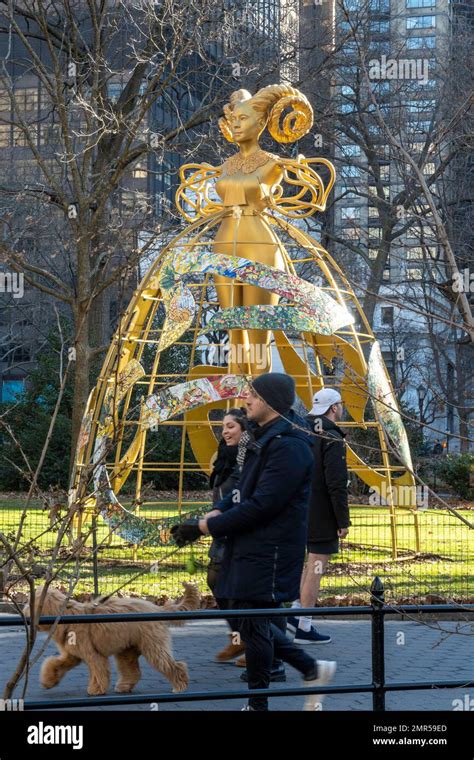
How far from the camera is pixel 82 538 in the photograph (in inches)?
161

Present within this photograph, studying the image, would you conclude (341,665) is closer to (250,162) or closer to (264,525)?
(264,525)

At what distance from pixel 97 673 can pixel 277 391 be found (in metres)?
2.11

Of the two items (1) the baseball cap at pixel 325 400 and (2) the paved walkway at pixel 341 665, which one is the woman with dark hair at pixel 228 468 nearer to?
(2) the paved walkway at pixel 341 665

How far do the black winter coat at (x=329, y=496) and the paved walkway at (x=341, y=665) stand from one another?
2.95 feet

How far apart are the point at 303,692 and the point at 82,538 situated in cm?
150

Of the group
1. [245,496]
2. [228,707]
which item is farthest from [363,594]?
[245,496]

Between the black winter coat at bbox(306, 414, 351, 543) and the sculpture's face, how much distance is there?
632 cm

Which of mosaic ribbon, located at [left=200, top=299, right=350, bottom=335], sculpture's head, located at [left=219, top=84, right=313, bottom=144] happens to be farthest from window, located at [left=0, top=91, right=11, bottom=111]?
mosaic ribbon, located at [left=200, top=299, right=350, bottom=335]

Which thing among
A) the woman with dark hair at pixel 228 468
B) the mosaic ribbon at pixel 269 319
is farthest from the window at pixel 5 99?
the woman with dark hair at pixel 228 468

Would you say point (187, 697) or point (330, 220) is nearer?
point (187, 697)

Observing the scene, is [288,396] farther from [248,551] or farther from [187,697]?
[187,697]

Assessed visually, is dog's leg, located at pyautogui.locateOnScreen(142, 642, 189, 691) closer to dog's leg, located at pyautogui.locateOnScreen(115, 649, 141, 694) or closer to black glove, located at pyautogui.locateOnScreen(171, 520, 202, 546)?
dog's leg, located at pyautogui.locateOnScreen(115, 649, 141, 694)

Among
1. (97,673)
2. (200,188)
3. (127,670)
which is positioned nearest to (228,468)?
(127,670)

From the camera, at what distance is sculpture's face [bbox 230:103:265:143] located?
14.3m
